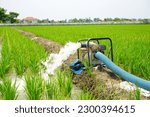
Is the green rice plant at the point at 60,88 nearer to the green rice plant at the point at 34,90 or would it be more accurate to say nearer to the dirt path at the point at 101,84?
the green rice plant at the point at 34,90

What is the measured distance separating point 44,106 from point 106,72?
6.11 ft

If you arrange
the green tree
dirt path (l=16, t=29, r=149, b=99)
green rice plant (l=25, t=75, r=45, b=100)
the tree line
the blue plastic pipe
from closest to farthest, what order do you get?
the blue plastic pipe < green rice plant (l=25, t=75, r=45, b=100) < dirt path (l=16, t=29, r=149, b=99) < the tree line < the green tree

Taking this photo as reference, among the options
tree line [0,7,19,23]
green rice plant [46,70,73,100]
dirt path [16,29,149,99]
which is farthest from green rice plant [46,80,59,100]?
tree line [0,7,19,23]

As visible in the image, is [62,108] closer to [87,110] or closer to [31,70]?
[87,110]

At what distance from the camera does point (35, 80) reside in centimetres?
344

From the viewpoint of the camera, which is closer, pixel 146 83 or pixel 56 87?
pixel 146 83

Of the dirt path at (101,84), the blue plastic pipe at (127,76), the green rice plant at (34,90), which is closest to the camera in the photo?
the blue plastic pipe at (127,76)

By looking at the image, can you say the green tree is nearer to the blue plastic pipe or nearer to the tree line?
the tree line

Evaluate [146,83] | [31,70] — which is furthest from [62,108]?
[31,70]

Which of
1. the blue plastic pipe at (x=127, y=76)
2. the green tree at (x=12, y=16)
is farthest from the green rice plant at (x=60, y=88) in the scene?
the green tree at (x=12, y=16)

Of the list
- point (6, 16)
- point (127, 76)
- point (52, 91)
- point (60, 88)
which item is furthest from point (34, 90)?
point (6, 16)

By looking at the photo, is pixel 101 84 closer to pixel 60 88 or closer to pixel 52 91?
pixel 60 88

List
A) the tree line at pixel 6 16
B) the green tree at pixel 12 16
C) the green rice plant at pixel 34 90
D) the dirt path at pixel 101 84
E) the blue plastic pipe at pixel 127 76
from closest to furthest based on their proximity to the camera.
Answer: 1. the blue plastic pipe at pixel 127 76
2. the green rice plant at pixel 34 90
3. the dirt path at pixel 101 84
4. the tree line at pixel 6 16
5. the green tree at pixel 12 16

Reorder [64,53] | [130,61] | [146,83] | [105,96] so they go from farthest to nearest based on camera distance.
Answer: [64,53]
[130,61]
[105,96]
[146,83]
